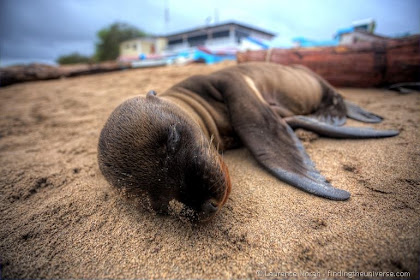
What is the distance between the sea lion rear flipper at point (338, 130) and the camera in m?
2.05

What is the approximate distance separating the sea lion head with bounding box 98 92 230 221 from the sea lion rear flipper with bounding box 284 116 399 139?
1182 millimetres

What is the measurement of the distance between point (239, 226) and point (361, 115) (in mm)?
2387

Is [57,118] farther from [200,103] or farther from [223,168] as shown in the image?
[223,168]

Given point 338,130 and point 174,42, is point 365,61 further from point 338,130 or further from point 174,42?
point 174,42

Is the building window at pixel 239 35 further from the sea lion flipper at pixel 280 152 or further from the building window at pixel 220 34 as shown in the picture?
the sea lion flipper at pixel 280 152

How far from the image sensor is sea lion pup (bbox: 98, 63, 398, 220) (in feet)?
4.22

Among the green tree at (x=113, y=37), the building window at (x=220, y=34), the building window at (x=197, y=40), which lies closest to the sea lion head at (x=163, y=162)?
the building window at (x=220, y=34)

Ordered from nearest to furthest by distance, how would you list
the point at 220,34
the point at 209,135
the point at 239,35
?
the point at 209,135
the point at 239,35
the point at 220,34

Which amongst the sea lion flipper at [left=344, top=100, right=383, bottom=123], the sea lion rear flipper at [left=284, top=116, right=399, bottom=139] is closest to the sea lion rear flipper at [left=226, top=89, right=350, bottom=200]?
the sea lion rear flipper at [left=284, top=116, right=399, bottom=139]

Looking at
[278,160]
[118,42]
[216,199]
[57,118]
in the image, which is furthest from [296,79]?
[118,42]

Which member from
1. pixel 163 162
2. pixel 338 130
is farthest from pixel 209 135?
pixel 338 130

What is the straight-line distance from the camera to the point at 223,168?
4.65 ft

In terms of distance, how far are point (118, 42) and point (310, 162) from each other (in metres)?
36.8

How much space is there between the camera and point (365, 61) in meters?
3.93
